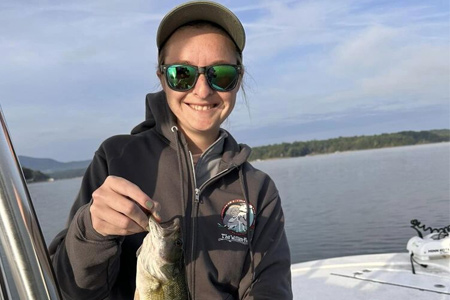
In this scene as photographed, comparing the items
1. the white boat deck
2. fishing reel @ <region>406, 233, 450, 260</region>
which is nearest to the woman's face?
the white boat deck

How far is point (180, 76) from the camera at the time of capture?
2404 mm

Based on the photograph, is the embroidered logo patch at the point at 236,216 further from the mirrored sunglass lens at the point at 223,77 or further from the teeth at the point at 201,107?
the mirrored sunglass lens at the point at 223,77

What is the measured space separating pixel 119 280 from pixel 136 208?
1.00m

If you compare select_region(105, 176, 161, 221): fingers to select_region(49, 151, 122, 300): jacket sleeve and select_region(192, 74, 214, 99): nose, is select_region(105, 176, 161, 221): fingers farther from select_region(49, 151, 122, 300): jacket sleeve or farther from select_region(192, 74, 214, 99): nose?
select_region(192, 74, 214, 99): nose

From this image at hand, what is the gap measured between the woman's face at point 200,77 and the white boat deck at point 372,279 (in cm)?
414

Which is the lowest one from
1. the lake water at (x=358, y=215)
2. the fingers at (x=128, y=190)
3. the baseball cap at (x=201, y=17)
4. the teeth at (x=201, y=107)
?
the lake water at (x=358, y=215)

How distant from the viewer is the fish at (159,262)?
5.91ft

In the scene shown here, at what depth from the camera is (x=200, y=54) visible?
2.42 meters

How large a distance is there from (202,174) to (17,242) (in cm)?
183

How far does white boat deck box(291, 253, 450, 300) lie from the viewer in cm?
560

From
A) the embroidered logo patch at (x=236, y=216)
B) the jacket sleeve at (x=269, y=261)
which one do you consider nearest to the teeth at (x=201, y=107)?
the embroidered logo patch at (x=236, y=216)

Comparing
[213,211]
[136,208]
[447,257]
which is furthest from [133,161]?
[447,257]

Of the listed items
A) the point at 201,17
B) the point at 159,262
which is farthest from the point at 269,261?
the point at 201,17

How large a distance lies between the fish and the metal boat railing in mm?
801
